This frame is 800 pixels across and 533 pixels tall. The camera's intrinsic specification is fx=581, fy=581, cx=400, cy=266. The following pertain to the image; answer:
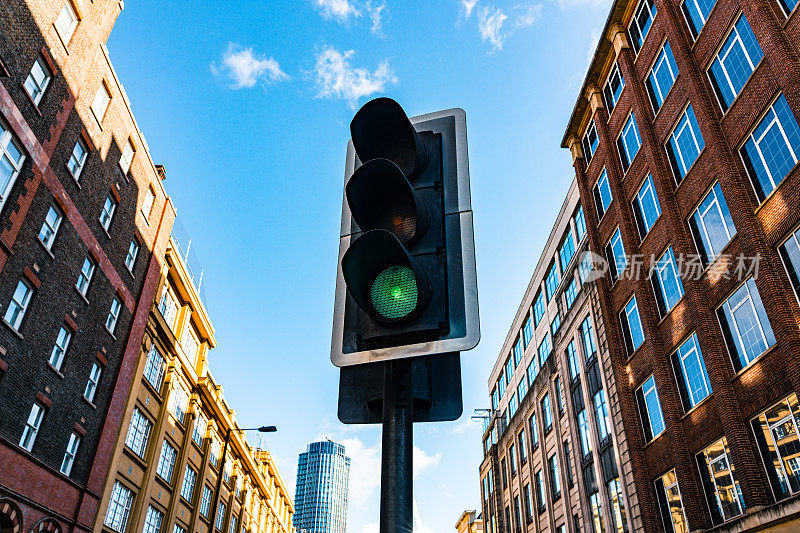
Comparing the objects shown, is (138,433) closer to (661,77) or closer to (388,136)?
(388,136)

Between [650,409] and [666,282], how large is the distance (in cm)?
507

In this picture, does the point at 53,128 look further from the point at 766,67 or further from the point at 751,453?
the point at 751,453

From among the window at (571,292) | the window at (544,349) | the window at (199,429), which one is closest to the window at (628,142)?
the window at (571,292)

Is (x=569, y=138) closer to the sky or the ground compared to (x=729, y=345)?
closer to the sky

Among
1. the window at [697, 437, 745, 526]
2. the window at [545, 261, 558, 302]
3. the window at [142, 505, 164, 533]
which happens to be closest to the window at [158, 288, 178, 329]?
the window at [142, 505, 164, 533]

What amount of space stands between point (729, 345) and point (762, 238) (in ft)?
11.9

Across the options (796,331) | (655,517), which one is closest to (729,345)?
(796,331)

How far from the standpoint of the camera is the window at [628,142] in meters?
25.5

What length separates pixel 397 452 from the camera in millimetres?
2867

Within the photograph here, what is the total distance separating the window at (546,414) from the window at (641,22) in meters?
20.9

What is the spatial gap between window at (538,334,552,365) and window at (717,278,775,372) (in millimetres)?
19255

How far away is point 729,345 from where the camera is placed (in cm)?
1803

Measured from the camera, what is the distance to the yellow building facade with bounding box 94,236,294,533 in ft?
86.5

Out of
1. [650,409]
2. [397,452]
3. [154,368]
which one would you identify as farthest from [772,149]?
[154,368]
